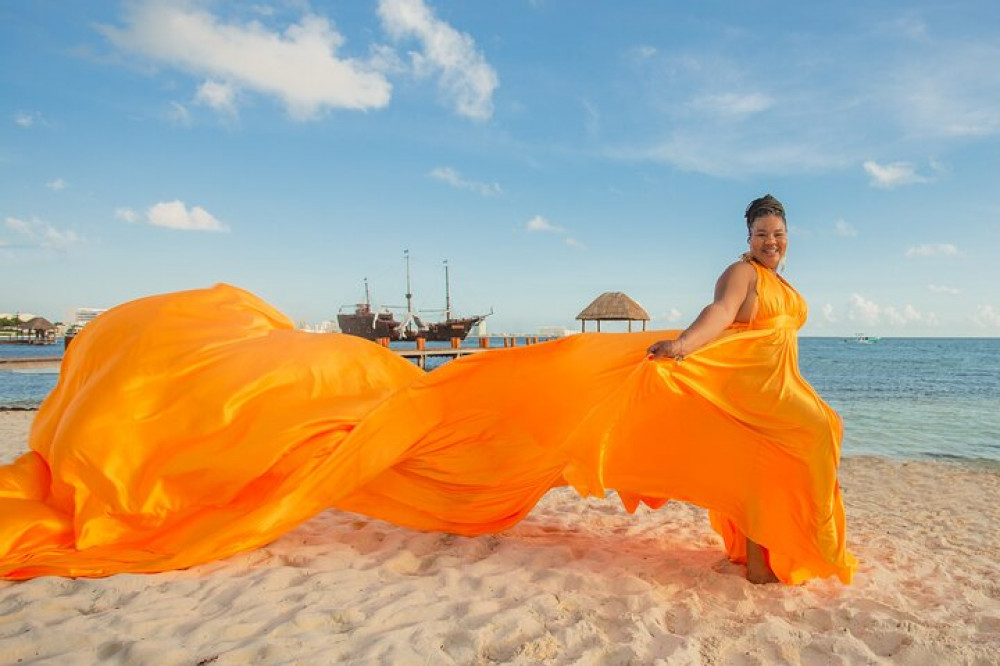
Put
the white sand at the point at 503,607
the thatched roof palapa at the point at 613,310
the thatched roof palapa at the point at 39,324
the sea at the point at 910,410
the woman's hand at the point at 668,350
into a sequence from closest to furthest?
the white sand at the point at 503,607, the woman's hand at the point at 668,350, the sea at the point at 910,410, the thatched roof palapa at the point at 613,310, the thatched roof palapa at the point at 39,324

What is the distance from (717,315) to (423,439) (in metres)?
1.84

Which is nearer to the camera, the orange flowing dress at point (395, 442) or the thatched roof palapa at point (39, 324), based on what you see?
the orange flowing dress at point (395, 442)

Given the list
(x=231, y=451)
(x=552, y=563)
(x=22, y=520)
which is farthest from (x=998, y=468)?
(x=22, y=520)

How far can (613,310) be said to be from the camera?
26.8 metres

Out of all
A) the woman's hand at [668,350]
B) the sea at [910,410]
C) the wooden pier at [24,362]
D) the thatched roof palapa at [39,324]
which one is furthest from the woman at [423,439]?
the thatched roof palapa at [39,324]

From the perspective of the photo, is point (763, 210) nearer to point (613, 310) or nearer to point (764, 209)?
point (764, 209)

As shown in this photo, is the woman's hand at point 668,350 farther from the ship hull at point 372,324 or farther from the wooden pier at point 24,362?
the ship hull at point 372,324

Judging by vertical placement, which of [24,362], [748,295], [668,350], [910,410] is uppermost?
[748,295]

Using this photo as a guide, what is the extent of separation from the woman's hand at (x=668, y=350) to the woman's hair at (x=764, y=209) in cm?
90

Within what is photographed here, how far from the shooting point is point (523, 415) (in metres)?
3.71

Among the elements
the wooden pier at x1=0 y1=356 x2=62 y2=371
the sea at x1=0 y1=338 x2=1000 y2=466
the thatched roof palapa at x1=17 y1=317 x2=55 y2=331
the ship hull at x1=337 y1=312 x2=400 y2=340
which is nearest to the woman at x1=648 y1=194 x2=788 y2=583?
the sea at x1=0 y1=338 x2=1000 y2=466

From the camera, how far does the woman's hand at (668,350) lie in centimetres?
311

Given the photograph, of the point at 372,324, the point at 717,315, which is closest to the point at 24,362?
the point at 717,315

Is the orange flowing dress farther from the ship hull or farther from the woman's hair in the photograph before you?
the ship hull
